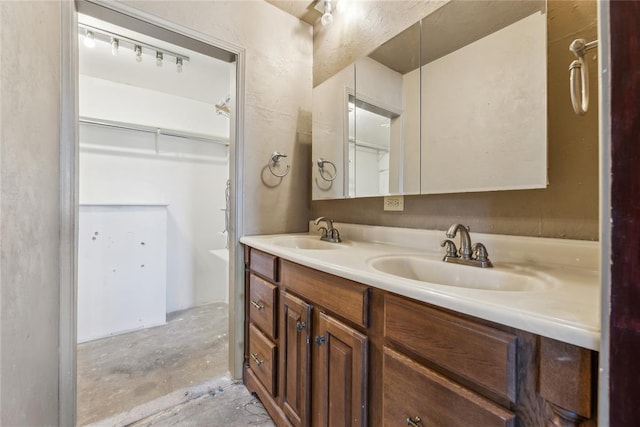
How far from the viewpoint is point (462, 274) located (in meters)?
0.86

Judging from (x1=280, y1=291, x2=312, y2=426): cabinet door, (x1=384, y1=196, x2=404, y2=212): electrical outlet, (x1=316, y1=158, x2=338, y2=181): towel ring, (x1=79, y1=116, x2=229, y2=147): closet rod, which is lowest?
(x1=280, y1=291, x2=312, y2=426): cabinet door

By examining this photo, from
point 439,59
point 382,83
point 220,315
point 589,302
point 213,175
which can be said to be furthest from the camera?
point 213,175

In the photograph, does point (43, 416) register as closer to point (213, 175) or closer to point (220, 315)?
point (220, 315)

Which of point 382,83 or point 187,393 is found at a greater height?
point 382,83

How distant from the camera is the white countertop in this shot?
414 millimetres

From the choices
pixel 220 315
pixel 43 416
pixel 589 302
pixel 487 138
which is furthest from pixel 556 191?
pixel 220 315

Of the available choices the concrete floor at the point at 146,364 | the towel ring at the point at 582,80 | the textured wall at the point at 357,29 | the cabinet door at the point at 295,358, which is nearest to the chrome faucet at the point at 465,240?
the towel ring at the point at 582,80

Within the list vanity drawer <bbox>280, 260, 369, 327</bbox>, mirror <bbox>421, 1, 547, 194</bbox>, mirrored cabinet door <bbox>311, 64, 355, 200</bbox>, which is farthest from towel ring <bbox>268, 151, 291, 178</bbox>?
mirror <bbox>421, 1, 547, 194</bbox>

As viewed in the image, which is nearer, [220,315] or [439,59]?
[439,59]

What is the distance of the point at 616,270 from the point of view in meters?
0.32

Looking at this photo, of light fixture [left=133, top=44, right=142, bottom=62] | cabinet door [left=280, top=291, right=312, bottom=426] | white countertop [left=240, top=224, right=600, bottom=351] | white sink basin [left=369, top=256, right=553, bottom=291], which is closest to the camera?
white countertop [left=240, top=224, right=600, bottom=351]

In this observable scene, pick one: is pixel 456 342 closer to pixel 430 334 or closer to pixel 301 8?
pixel 430 334

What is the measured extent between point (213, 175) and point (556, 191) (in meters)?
2.88

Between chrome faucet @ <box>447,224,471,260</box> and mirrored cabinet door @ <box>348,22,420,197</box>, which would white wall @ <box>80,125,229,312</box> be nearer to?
mirrored cabinet door @ <box>348,22,420,197</box>
